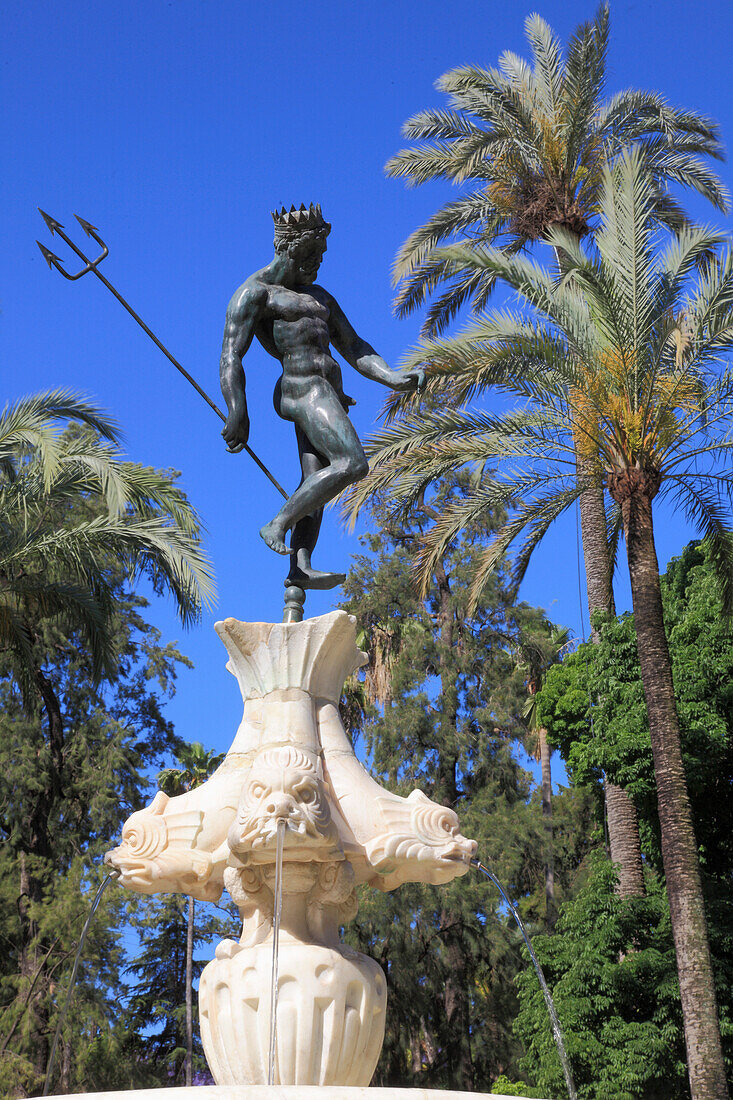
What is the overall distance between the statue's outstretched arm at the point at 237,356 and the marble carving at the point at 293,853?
3.83ft

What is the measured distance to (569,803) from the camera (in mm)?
30766

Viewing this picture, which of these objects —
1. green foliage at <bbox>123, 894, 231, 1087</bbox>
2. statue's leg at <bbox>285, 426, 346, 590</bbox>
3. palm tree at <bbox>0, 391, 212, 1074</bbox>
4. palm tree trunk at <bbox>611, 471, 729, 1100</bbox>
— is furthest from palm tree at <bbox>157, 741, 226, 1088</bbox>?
statue's leg at <bbox>285, 426, 346, 590</bbox>

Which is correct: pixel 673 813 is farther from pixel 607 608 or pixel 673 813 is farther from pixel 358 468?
pixel 358 468

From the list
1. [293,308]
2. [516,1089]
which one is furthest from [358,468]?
[516,1089]

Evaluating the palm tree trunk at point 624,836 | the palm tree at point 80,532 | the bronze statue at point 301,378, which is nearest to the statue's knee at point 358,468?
the bronze statue at point 301,378

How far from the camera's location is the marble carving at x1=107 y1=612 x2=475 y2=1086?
4871 mm

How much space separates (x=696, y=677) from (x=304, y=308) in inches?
406

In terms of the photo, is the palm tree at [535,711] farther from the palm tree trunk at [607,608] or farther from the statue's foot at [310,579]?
the statue's foot at [310,579]

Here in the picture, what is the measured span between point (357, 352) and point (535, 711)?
56.9ft

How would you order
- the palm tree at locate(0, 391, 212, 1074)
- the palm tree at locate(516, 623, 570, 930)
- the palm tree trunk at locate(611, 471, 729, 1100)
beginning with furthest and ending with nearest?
1. the palm tree at locate(516, 623, 570, 930)
2. the palm tree at locate(0, 391, 212, 1074)
3. the palm tree trunk at locate(611, 471, 729, 1100)

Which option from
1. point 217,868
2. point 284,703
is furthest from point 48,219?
point 217,868

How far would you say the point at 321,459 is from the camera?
20.6 ft

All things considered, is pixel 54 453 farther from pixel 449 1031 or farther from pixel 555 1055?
pixel 449 1031

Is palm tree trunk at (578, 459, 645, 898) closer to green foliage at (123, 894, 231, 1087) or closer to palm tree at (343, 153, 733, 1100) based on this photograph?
palm tree at (343, 153, 733, 1100)
